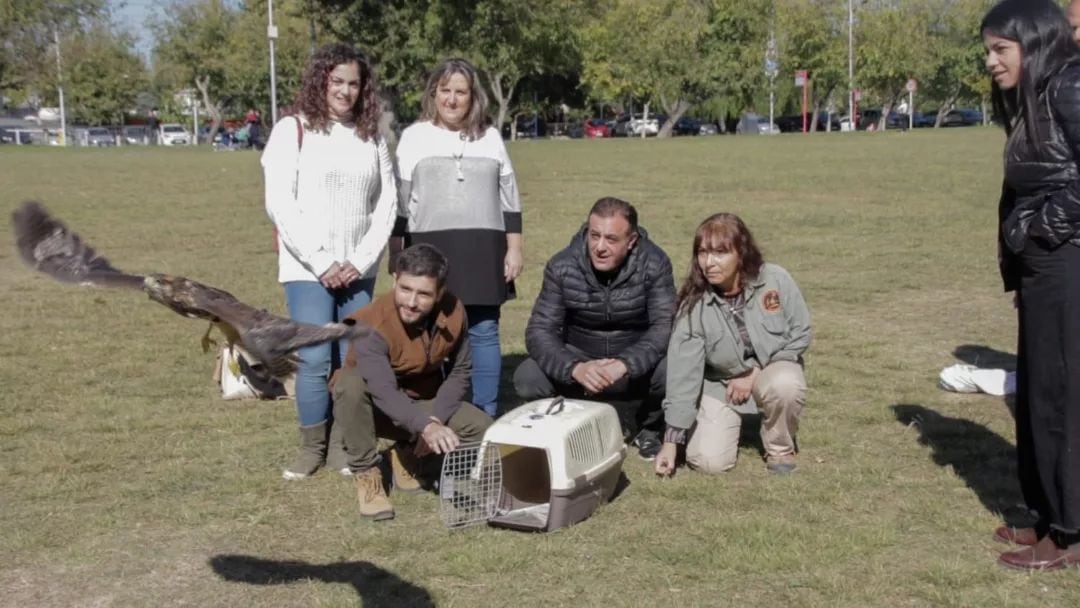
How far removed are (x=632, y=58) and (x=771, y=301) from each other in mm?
66972

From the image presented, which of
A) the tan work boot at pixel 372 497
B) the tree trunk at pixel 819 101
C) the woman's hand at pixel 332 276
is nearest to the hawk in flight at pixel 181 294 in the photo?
the tan work boot at pixel 372 497

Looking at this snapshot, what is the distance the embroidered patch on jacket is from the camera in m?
5.34

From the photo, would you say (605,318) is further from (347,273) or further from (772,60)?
(772,60)

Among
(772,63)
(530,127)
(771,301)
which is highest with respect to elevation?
(772,63)

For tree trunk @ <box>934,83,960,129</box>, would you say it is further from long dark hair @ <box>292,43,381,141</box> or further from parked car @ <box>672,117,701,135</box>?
long dark hair @ <box>292,43,381,141</box>

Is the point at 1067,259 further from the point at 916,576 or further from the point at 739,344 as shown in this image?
the point at 739,344

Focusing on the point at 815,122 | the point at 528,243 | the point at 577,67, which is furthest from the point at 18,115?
the point at 528,243

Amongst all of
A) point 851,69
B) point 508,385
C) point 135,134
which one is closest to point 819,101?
point 851,69

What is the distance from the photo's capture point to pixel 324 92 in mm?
5027

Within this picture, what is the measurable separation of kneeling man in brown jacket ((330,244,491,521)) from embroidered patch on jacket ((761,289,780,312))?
4.58 feet

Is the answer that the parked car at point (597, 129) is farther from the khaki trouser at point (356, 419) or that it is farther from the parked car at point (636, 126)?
the khaki trouser at point (356, 419)

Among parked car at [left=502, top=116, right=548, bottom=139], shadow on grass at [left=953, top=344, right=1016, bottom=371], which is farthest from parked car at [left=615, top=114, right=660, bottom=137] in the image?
shadow on grass at [left=953, top=344, right=1016, bottom=371]

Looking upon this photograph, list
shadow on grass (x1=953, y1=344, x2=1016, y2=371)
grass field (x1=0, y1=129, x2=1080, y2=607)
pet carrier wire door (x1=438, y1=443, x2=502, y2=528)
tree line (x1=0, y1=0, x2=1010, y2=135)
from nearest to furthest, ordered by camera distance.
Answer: grass field (x1=0, y1=129, x2=1080, y2=607)
pet carrier wire door (x1=438, y1=443, x2=502, y2=528)
shadow on grass (x1=953, y1=344, x2=1016, y2=371)
tree line (x1=0, y1=0, x2=1010, y2=135)

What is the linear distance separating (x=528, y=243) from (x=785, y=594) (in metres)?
9.81
